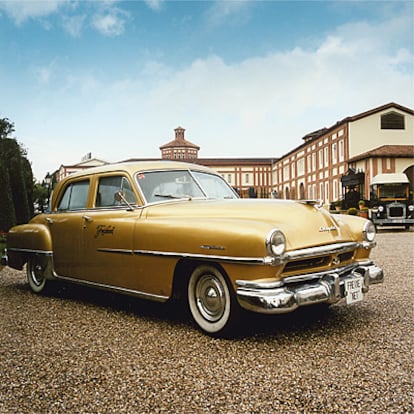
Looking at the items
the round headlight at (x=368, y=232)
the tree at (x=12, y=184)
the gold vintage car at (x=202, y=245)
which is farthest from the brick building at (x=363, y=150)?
the gold vintage car at (x=202, y=245)

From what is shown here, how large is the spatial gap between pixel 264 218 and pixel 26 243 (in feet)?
12.0

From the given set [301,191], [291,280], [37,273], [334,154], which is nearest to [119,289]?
[291,280]

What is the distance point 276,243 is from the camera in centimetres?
374

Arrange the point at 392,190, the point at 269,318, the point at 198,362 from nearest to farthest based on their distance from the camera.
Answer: the point at 198,362 < the point at 269,318 < the point at 392,190

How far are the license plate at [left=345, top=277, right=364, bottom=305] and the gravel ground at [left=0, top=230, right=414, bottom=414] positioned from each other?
32 cm

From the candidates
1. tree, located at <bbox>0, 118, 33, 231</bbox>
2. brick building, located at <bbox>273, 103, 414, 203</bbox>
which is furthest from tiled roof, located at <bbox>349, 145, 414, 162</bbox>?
tree, located at <bbox>0, 118, 33, 231</bbox>

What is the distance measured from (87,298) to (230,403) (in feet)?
11.8

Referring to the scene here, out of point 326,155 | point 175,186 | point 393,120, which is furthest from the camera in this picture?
point 326,155

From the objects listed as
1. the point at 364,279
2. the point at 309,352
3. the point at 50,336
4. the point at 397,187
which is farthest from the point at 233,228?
the point at 397,187

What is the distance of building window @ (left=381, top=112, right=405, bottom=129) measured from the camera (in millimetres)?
40656

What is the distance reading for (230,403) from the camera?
2791 millimetres

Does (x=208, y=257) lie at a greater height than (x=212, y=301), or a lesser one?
greater

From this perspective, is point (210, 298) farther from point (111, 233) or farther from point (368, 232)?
point (368, 232)

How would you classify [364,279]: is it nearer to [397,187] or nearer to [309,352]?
[309,352]
